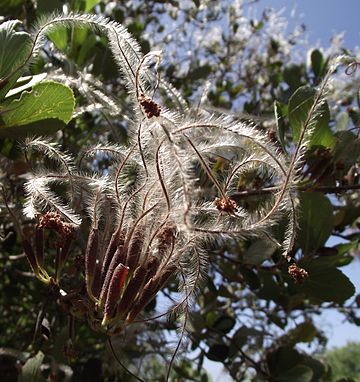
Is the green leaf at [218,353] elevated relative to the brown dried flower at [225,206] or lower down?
lower down

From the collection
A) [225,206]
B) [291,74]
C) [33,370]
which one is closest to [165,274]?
[225,206]

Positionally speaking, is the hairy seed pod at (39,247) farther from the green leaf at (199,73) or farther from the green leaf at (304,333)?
the green leaf at (199,73)

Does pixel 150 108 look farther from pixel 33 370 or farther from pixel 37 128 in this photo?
pixel 33 370

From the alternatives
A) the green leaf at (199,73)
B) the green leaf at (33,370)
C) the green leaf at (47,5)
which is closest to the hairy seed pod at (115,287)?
the green leaf at (33,370)

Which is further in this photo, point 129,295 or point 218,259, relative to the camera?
point 218,259

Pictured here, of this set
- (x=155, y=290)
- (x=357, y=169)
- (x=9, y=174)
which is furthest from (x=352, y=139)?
(x=9, y=174)

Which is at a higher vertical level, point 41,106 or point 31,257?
point 41,106

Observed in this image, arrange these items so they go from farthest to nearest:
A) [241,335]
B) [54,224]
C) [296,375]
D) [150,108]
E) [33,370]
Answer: [241,335] < [296,375] < [33,370] < [54,224] < [150,108]
